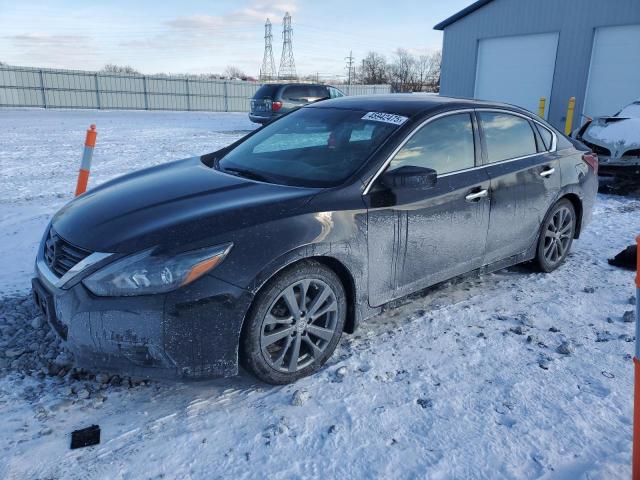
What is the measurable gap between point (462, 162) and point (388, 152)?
30.2 inches

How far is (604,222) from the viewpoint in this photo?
A: 6.63 metres

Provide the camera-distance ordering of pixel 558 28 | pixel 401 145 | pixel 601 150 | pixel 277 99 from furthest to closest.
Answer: pixel 277 99 → pixel 558 28 → pixel 601 150 → pixel 401 145

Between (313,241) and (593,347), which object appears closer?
(313,241)

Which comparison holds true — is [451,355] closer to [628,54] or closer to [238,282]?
[238,282]

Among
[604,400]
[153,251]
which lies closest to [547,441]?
[604,400]

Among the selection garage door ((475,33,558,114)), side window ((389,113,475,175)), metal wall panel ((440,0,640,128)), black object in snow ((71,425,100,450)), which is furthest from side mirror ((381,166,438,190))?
garage door ((475,33,558,114))

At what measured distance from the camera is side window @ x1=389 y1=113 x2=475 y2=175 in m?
3.45

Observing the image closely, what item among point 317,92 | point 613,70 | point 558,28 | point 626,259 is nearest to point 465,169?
point 626,259

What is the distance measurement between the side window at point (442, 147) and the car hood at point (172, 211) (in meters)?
0.80

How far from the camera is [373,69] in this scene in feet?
225

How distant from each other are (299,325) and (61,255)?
1.39m

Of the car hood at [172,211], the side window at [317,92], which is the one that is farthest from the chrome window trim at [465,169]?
the side window at [317,92]

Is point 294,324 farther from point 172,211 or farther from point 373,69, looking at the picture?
point 373,69

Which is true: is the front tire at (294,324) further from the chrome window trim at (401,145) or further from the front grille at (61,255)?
the front grille at (61,255)
